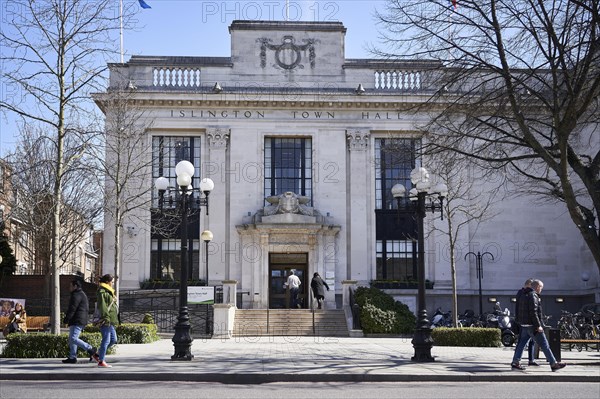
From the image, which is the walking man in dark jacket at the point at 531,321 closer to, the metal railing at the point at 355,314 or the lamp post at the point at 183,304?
the lamp post at the point at 183,304

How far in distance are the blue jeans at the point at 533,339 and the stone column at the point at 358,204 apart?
75.8ft

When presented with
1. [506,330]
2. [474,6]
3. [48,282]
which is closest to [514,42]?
[474,6]

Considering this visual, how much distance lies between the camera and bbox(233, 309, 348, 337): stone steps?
3247 centimetres

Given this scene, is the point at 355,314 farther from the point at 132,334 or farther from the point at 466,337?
the point at 132,334

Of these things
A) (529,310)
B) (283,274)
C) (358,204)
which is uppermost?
(358,204)

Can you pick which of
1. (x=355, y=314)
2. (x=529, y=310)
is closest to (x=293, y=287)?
(x=355, y=314)

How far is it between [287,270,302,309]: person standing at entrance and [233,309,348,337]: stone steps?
2.21m

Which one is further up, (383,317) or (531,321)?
(531,321)

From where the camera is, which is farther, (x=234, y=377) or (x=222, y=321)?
(x=222, y=321)

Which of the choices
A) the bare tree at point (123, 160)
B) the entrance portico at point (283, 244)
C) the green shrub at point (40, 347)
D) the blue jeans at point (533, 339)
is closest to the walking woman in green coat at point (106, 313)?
the green shrub at point (40, 347)

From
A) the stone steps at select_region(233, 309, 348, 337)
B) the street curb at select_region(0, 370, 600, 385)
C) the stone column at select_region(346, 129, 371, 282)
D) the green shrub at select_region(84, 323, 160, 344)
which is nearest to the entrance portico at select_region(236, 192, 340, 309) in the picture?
the stone column at select_region(346, 129, 371, 282)

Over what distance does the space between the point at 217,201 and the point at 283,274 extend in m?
5.32

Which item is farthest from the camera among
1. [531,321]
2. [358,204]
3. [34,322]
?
[358,204]

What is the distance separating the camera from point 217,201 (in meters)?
40.8
